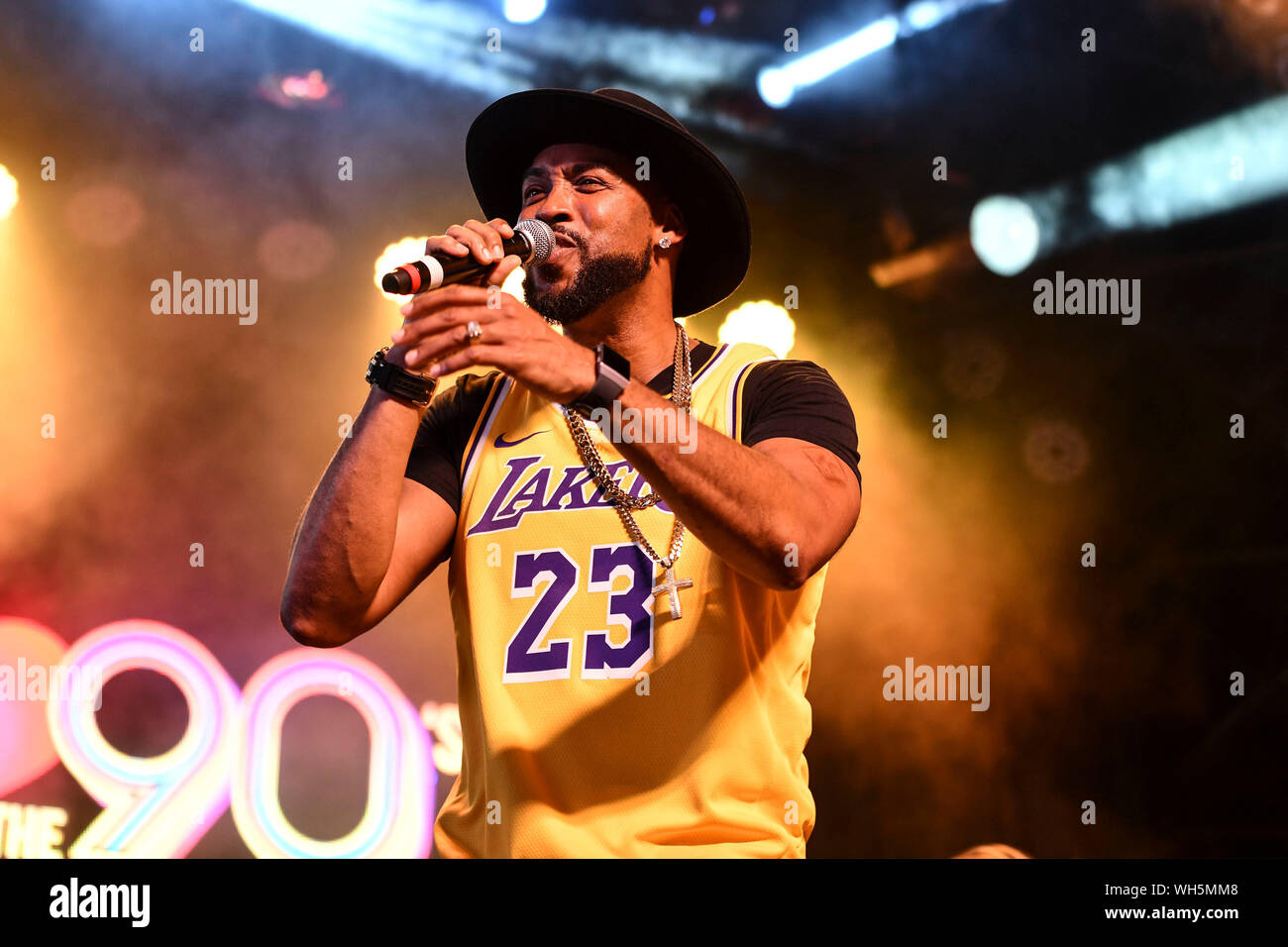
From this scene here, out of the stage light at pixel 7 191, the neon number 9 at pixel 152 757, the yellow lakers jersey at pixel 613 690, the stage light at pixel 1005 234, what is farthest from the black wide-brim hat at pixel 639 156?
the stage light at pixel 7 191

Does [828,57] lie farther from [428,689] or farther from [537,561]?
[537,561]

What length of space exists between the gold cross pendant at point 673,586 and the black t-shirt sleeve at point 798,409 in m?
0.26

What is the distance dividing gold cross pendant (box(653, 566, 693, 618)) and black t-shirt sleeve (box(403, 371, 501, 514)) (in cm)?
46

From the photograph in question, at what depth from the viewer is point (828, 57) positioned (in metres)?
4.55

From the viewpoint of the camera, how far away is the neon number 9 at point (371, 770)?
4340 mm

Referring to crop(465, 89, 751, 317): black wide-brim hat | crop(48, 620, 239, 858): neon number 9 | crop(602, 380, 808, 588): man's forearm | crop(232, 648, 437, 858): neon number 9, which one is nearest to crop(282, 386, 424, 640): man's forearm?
crop(602, 380, 808, 588): man's forearm

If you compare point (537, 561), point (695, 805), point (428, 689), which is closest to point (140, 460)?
point (428, 689)

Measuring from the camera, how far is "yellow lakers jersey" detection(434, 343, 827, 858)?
5.25ft

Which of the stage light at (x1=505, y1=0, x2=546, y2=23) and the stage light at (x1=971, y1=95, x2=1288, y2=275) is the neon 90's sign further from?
the stage light at (x1=971, y1=95, x2=1288, y2=275)

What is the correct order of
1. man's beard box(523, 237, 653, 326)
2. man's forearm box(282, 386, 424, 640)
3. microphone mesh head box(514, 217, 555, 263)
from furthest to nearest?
man's beard box(523, 237, 653, 326) < microphone mesh head box(514, 217, 555, 263) < man's forearm box(282, 386, 424, 640)

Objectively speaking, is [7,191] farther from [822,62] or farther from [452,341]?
[452,341]

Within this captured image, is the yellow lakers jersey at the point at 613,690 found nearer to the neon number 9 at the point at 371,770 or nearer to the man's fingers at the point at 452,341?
the man's fingers at the point at 452,341
